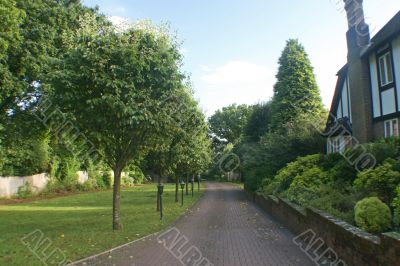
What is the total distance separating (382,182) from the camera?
950 cm

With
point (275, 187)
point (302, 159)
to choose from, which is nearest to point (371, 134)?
point (302, 159)

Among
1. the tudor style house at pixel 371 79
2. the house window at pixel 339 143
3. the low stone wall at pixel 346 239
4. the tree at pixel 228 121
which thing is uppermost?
Answer: the tree at pixel 228 121

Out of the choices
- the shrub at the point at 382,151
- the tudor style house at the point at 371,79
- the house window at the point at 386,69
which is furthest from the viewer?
the house window at the point at 386,69

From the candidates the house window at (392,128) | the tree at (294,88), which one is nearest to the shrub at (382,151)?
the house window at (392,128)

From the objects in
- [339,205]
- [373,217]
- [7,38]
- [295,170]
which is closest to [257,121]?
[295,170]

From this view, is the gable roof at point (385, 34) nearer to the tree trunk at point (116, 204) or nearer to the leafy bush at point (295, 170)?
the leafy bush at point (295, 170)

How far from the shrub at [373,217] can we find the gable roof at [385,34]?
10580 millimetres

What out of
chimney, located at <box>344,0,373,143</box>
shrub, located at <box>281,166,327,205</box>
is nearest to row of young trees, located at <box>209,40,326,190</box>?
chimney, located at <box>344,0,373,143</box>

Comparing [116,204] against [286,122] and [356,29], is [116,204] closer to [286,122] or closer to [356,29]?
[356,29]

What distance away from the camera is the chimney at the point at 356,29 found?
19.0 meters

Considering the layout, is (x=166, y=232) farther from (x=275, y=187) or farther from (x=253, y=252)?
(x=275, y=187)

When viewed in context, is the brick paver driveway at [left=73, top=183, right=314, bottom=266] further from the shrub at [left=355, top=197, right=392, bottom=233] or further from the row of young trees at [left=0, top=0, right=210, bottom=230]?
the row of young trees at [left=0, top=0, right=210, bottom=230]

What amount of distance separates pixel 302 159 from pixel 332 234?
11.1 metres

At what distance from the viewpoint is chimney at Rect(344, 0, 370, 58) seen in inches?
748
